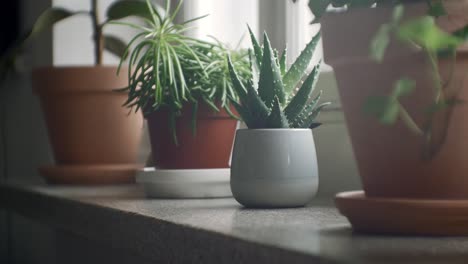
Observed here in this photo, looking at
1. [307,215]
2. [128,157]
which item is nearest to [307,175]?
[307,215]

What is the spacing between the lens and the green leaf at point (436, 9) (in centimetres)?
53

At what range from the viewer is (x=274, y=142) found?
2.75 ft

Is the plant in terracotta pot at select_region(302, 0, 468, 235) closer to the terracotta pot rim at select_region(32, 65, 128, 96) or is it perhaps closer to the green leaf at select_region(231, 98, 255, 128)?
the green leaf at select_region(231, 98, 255, 128)

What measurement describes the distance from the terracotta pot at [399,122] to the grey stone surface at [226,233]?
0.04m

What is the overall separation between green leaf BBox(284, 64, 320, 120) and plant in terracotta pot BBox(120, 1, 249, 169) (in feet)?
0.53

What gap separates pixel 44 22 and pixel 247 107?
72cm

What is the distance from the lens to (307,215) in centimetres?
77

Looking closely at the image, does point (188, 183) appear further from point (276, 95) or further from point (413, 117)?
point (413, 117)

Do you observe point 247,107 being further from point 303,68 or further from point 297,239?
point 297,239

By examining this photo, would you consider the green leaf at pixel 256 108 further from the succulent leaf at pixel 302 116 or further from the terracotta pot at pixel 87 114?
the terracotta pot at pixel 87 114

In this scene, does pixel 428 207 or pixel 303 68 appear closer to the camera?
pixel 428 207

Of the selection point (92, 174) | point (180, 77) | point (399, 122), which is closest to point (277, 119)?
point (180, 77)

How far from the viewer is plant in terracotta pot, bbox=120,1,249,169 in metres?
1.03

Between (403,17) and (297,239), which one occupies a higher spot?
(403,17)
